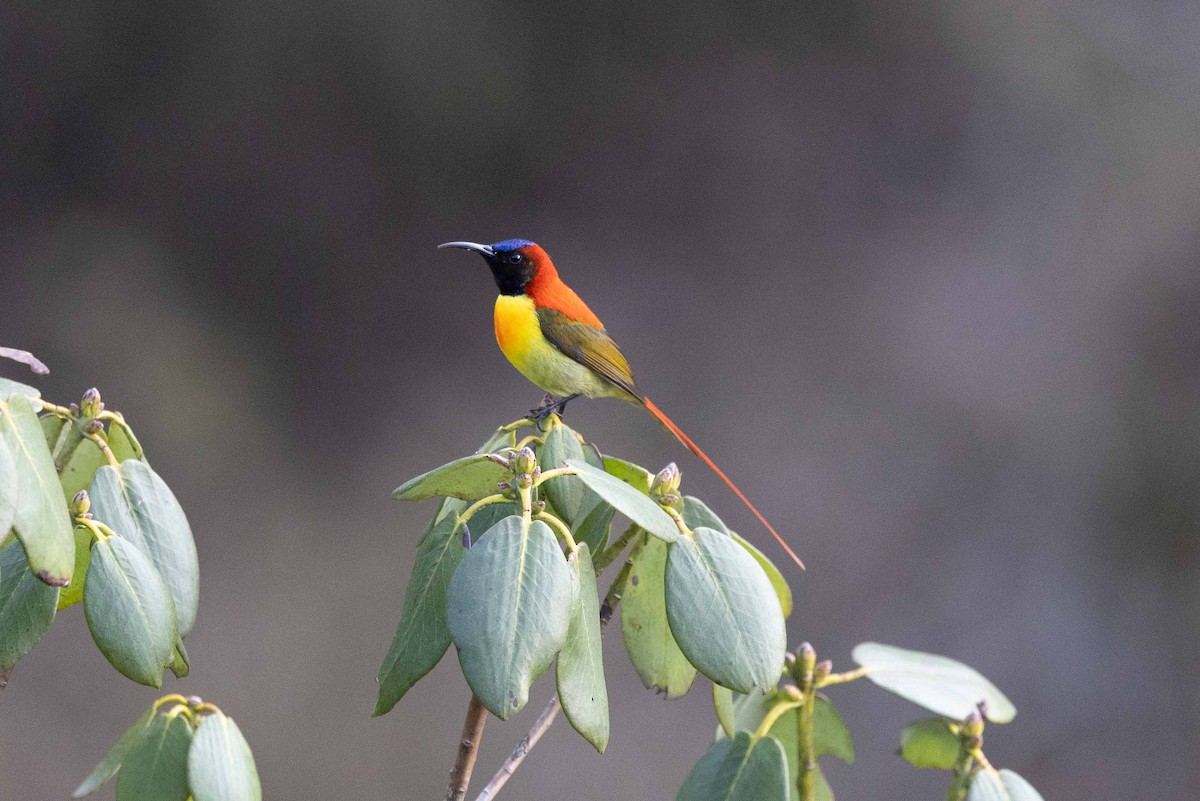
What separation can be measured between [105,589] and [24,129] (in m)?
1.93

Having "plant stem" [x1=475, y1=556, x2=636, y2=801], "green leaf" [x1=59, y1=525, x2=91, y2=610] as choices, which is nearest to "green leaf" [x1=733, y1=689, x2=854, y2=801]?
"plant stem" [x1=475, y1=556, x2=636, y2=801]

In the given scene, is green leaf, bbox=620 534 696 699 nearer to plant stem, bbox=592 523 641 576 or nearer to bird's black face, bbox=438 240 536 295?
plant stem, bbox=592 523 641 576

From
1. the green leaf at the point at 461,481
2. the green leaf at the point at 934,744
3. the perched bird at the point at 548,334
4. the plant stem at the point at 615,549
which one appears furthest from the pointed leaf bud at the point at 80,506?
the perched bird at the point at 548,334

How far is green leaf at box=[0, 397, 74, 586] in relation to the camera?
15.3 inches

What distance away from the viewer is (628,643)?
1.88 ft

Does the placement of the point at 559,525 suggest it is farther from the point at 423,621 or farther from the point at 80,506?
the point at 80,506

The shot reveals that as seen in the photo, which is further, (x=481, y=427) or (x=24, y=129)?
(x=481, y=427)

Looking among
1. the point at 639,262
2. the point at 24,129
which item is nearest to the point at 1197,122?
the point at 639,262

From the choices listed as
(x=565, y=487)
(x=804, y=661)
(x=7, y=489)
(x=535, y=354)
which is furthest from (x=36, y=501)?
(x=535, y=354)

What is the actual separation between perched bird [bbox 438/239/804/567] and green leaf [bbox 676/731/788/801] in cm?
55

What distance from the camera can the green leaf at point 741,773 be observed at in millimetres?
524

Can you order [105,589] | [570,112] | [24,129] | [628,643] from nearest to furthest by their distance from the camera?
[105,589] < [628,643] < [24,129] < [570,112]

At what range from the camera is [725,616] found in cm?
46

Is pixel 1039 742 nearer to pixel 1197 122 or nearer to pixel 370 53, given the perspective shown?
pixel 1197 122
